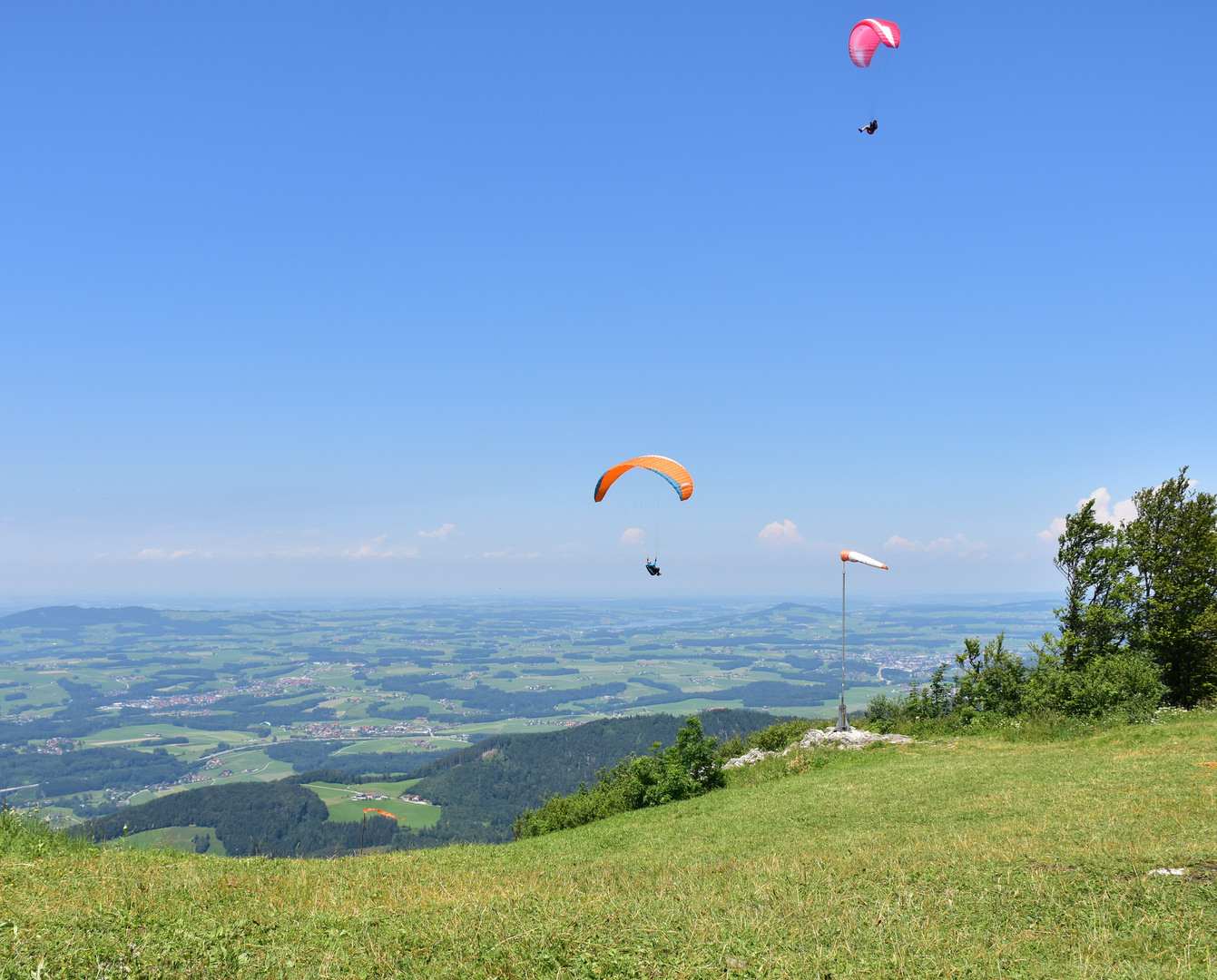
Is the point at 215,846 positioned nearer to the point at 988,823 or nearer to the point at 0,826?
the point at 0,826

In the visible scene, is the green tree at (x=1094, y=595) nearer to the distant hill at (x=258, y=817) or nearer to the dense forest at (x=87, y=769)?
the distant hill at (x=258, y=817)

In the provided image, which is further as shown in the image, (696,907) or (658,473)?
(658,473)

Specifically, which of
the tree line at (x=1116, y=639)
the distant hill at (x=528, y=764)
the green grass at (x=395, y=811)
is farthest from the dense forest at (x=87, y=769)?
the tree line at (x=1116, y=639)

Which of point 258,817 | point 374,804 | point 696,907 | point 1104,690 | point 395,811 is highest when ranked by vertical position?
point 696,907

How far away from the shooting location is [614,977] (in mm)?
5988

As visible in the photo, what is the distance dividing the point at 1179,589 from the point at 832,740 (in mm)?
18518

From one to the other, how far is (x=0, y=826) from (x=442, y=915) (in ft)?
31.4

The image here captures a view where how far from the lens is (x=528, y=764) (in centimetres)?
12519

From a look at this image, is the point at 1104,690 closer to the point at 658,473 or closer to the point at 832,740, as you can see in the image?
the point at 832,740

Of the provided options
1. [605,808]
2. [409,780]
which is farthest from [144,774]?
[605,808]

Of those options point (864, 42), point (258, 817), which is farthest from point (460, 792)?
point (864, 42)

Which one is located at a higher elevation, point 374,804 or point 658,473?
point 658,473

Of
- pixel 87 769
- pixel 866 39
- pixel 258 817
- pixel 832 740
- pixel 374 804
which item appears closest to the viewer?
pixel 866 39

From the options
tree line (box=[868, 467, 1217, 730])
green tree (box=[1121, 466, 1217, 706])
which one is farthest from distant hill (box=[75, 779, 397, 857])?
green tree (box=[1121, 466, 1217, 706])
